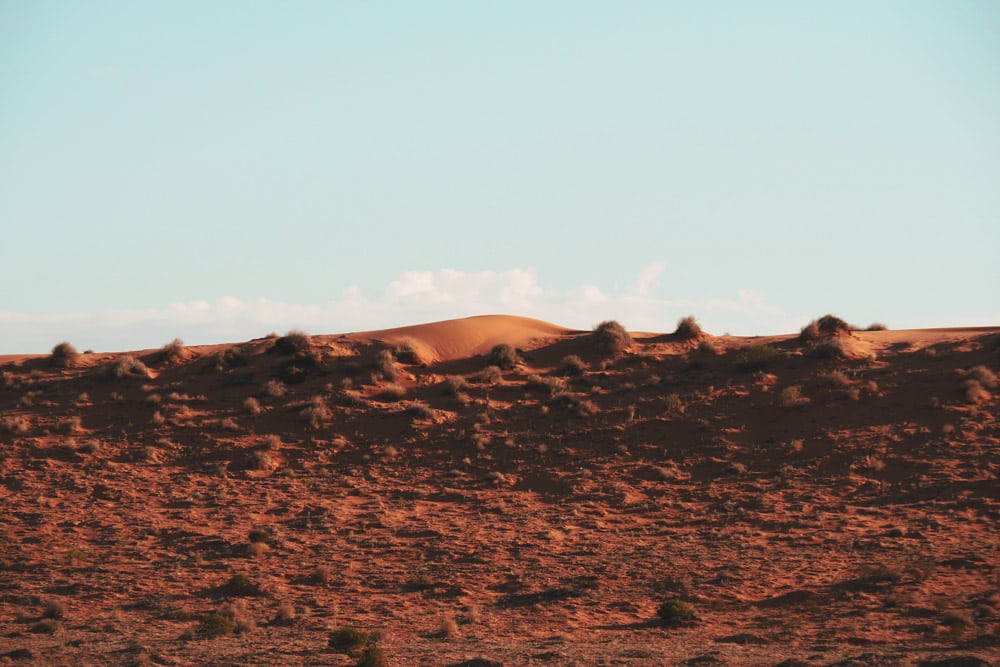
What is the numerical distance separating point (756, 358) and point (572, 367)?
713 centimetres

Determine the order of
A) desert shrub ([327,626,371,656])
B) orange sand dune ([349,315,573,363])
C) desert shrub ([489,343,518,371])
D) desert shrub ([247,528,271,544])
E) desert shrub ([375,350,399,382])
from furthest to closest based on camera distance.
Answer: orange sand dune ([349,315,573,363]) → desert shrub ([489,343,518,371]) → desert shrub ([375,350,399,382]) → desert shrub ([247,528,271,544]) → desert shrub ([327,626,371,656])

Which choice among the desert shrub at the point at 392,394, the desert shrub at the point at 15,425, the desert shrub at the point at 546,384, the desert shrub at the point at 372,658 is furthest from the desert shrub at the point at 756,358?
the desert shrub at the point at 15,425

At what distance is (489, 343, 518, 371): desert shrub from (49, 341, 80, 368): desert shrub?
59.0 ft

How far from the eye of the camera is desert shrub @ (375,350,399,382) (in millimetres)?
40906

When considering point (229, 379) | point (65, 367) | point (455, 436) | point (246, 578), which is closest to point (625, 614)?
point (246, 578)

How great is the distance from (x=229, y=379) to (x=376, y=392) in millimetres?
6296

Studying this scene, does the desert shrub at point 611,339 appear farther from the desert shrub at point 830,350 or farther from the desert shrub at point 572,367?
the desert shrub at point 830,350

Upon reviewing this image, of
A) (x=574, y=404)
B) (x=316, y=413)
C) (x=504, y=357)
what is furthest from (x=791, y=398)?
(x=316, y=413)

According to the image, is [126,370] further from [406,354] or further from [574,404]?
[574,404]

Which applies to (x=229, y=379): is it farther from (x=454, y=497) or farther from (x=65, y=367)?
(x=454, y=497)

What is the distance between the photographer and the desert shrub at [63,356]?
4425 centimetres

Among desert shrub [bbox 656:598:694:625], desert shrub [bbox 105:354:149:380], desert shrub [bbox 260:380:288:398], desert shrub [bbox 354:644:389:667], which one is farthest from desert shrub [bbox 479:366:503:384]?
desert shrub [bbox 354:644:389:667]

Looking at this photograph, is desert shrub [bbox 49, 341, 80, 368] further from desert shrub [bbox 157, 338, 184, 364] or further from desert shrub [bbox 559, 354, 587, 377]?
desert shrub [bbox 559, 354, 587, 377]

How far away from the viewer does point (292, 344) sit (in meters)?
43.9
